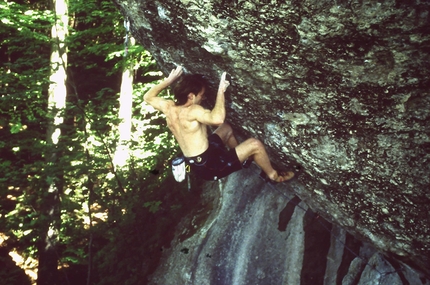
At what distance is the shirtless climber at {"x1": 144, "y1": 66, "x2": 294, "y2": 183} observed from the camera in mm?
4332

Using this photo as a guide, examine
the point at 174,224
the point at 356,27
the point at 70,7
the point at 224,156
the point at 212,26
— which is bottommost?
the point at 174,224

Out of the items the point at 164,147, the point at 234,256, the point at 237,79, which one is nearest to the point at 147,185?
the point at 164,147

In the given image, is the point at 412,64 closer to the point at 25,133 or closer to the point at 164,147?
the point at 164,147

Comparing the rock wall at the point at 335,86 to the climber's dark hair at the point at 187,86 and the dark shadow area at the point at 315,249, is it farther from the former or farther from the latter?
the dark shadow area at the point at 315,249

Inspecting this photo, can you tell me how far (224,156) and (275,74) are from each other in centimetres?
174

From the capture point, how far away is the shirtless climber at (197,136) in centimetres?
433

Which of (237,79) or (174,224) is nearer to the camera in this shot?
(237,79)

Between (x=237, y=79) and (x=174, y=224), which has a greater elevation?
(x=237, y=79)

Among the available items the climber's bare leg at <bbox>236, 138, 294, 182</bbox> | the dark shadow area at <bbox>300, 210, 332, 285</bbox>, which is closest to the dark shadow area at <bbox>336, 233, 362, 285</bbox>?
the dark shadow area at <bbox>300, 210, 332, 285</bbox>

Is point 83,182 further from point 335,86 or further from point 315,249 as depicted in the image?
point 335,86

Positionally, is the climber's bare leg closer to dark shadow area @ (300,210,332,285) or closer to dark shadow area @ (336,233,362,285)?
dark shadow area @ (300,210,332,285)

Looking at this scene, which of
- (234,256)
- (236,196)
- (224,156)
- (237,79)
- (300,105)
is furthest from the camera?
(236,196)

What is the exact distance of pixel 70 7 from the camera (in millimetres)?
8141

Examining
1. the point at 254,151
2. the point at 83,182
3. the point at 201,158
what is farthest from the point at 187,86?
the point at 83,182
